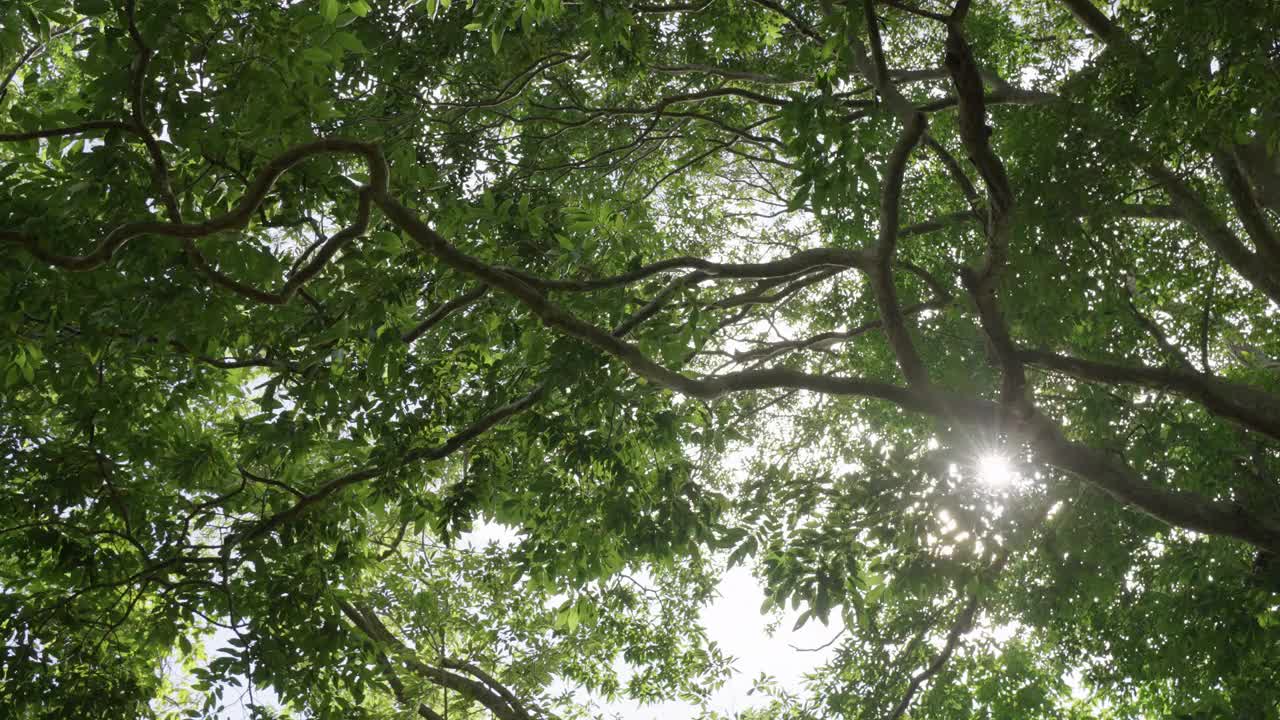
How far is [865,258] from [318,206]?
9.11 ft

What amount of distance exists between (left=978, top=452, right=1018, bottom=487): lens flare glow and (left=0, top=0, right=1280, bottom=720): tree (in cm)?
6

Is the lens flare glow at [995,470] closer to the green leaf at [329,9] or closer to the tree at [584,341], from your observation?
the tree at [584,341]

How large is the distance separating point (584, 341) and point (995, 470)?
2597 mm

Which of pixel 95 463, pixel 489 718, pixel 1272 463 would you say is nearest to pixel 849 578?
pixel 1272 463

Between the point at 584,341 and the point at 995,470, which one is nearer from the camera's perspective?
the point at 584,341

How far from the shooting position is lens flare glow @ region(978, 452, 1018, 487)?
16.7 feet

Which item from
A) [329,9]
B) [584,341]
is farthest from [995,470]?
[329,9]

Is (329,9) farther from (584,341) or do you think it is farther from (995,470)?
(995,470)

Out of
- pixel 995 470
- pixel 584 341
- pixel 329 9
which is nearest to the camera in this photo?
pixel 329 9

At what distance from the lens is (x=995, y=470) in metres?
5.28

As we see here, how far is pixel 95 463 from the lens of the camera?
16.2 ft

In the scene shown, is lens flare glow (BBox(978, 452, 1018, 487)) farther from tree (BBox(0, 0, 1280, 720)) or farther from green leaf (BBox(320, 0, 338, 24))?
green leaf (BBox(320, 0, 338, 24))

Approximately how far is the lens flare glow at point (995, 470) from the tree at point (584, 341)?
0.06 meters

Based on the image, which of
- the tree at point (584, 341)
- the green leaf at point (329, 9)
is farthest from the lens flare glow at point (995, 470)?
the green leaf at point (329, 9)
